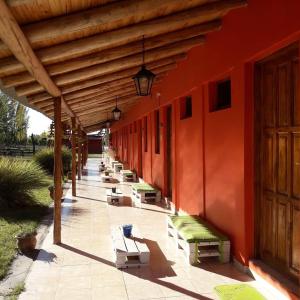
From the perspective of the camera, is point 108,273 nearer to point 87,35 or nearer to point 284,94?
point 87,35

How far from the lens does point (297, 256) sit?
12.2ft

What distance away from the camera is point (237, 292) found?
4.00 meters

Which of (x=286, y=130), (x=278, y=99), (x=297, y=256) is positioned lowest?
(x=297, y=256)

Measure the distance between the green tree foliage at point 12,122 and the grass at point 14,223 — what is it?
27633 millimetres

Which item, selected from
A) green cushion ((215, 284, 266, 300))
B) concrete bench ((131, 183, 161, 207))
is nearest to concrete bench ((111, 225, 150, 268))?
green cushion ((215, 284, 266, 300))

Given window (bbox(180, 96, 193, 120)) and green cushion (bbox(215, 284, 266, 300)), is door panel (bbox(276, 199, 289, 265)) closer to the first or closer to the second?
green cushion (bbox(215, 284, 266, 300))

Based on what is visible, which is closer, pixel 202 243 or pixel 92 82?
pixel 202 243

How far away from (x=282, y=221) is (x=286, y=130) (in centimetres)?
98

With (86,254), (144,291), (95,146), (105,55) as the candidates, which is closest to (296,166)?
(144,291)

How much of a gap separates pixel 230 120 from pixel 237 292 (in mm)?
2148

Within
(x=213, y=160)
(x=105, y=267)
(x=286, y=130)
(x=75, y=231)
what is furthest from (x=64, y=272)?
(x=286, y=130)

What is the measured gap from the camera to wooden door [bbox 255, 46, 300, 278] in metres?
3.79

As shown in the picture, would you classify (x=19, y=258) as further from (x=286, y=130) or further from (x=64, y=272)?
(x=286, y=130)

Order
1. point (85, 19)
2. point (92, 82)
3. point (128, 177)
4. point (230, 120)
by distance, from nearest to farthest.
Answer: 1. point (85, 19)
2. point (230, 120)
3. point (92, 82)
4. point (128, 177)
